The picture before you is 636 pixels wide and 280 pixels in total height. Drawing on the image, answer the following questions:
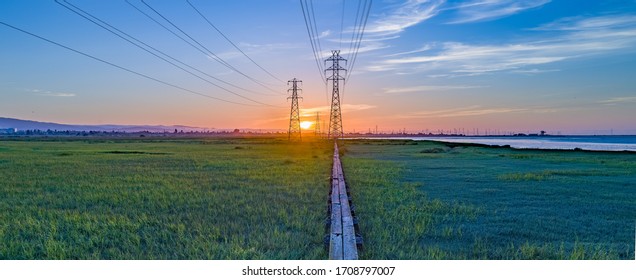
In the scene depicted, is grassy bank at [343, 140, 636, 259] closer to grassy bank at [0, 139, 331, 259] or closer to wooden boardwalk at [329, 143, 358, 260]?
wooden boardwalk at [329, 143, 358, 260]

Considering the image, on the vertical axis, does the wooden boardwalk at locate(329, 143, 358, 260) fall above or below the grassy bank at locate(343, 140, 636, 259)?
above

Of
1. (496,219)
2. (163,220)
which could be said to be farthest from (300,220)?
(496,219)

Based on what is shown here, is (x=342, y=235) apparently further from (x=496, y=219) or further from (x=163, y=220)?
(x=163, y=220)

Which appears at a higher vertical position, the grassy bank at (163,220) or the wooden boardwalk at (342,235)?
the wooden boardwalk at (342,235)

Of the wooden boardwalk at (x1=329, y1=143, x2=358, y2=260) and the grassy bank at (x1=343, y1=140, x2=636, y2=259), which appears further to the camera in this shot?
the grassy bank at (x1=343, y1=140, x2=636, y2=259)

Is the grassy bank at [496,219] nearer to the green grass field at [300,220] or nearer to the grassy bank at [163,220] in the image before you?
the green grass field at [300,220]

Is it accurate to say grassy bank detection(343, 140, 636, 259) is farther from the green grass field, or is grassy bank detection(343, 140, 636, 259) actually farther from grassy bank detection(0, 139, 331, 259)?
grassy bank detection(0, 139, 331, 259)

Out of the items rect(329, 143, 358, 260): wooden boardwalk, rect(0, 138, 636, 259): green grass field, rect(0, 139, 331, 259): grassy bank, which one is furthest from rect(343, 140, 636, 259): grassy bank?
rect(0, 139, 331, 259): grassy bank

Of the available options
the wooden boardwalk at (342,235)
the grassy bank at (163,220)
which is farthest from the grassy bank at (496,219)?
the grassy bank at (163,220)

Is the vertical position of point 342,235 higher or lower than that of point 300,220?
higher

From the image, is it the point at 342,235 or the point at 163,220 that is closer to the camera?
the point at 342,235
